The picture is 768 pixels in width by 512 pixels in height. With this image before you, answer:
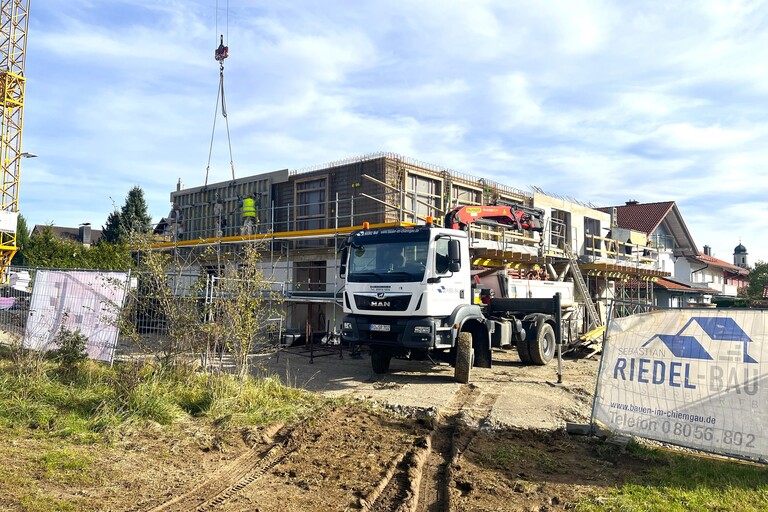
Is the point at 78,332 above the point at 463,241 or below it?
below

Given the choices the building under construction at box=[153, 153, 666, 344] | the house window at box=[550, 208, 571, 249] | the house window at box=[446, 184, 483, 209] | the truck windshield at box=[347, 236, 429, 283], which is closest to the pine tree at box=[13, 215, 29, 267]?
the building under construction at box=[153, 153, 666, 344]

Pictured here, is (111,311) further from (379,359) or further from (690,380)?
(690,380)

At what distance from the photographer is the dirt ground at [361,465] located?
Answer: 4746 millimetres

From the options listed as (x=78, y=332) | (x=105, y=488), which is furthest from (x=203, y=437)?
(x=78, y=332)

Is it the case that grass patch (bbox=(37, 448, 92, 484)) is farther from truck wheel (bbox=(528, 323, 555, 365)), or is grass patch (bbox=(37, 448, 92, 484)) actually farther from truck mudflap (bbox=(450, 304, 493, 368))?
truck wheel (bbox=(528, 323, 555, 365))

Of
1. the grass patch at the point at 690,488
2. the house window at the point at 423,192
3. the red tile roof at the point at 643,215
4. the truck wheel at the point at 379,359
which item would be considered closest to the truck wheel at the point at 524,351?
the truck wheel at the point at 379,359

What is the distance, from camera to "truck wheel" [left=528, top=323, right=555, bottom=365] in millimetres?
12791

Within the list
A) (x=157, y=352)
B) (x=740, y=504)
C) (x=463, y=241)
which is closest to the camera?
(x=740, y=504)

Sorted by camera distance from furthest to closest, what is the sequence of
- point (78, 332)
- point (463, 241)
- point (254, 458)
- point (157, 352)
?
point (463, 241) < point (78, 332) < point (157, 352) < point (254, 458)

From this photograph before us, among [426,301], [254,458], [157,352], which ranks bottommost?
[254,458]

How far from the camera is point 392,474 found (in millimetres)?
5449

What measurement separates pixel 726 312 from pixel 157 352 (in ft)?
24.6

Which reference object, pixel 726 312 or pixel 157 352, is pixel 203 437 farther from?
pixel 726 312

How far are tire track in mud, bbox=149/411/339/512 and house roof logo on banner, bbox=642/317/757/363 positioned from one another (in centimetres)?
434
